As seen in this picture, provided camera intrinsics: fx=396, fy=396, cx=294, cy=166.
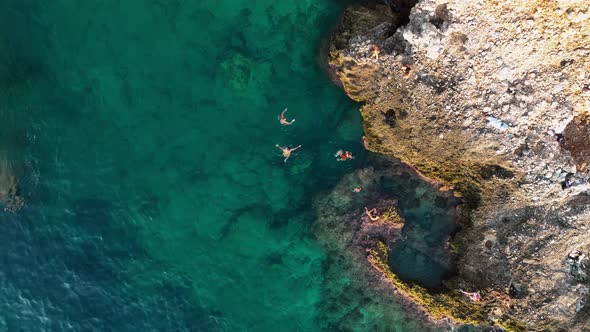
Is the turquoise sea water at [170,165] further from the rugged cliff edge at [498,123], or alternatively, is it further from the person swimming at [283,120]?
the rugged cliff edge at [498,123]

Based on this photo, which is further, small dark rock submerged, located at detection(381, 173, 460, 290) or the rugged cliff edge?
small dark rock submerged, located at detection(381, 173, 460, 290)

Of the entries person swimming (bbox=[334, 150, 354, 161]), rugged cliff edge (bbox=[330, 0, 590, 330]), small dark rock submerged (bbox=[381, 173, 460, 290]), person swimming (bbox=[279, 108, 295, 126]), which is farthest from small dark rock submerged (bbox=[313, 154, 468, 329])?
person swimming (bbox=[279, 108, 295, 126])

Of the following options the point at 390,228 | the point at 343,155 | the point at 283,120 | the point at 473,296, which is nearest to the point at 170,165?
the point at 283,120

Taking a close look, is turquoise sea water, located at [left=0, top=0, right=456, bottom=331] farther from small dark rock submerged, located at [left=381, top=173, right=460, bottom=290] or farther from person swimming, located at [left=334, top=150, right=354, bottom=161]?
small dark rock submerged, located at [left=381, top=173, right=460, bottom=290]

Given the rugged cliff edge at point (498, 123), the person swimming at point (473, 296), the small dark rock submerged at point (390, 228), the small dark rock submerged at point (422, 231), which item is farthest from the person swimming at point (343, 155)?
the person swimming at point (473, 296)

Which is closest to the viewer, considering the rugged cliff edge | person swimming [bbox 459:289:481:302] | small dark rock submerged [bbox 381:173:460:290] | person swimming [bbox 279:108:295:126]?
the rugged cliff edge

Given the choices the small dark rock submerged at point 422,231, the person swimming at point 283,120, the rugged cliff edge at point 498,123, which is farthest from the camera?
the small dark rock submerged at point 422,231

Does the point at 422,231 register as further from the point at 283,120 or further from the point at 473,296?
the point at 283,120
